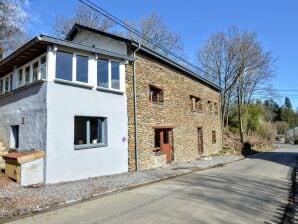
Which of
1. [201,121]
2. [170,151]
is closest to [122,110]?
[170,151]

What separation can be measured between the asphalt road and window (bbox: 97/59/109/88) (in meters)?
5.27

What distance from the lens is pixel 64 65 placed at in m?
12.2

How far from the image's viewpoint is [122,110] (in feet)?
47.8

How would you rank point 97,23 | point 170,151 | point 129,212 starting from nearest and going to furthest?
point 129,212, point 170,151, point 97,23

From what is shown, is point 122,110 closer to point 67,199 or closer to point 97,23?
point 67,199

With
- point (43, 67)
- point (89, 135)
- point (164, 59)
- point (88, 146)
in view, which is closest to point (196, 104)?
point (164, 59)

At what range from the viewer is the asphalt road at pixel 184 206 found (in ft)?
22.8

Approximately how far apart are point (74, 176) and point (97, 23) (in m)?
24.7

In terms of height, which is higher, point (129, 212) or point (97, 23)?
point (97, 23)

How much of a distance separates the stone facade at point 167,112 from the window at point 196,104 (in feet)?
1.18

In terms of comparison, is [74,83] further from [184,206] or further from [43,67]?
[184,206]

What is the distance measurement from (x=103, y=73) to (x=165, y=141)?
6979mm

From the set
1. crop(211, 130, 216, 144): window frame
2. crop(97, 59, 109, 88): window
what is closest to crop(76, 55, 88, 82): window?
crop(97, 59, 109, 88): window

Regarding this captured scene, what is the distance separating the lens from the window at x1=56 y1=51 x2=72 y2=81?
11.9 meters
